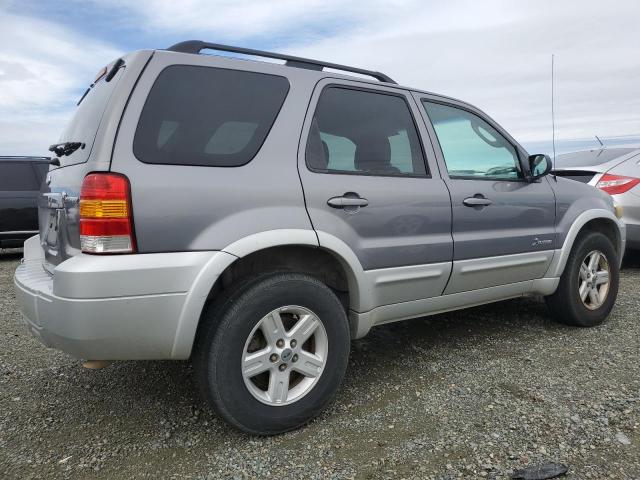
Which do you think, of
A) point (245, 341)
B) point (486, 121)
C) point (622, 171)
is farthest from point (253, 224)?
point (622, 171)

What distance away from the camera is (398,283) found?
2.81 metres

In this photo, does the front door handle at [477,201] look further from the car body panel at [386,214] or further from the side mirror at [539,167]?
the side mirror at [539,167]

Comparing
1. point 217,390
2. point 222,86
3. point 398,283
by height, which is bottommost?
point 217,390

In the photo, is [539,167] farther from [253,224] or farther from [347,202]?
[253,224]

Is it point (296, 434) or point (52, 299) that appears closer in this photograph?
point (52, 299)

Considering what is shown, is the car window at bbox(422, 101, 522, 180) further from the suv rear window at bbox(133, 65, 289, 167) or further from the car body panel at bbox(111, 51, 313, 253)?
the suv rear window at bbox(133, 65, 289, 167)

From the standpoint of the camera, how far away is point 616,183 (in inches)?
225

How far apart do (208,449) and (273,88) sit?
1756 mm

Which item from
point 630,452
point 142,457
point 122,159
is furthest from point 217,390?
point 630,452

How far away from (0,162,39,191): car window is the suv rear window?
7190mm

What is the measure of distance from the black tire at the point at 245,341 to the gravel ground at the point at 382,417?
0.41 feet

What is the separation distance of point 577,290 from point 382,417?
84.1 inches

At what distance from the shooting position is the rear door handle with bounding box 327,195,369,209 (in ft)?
8.30

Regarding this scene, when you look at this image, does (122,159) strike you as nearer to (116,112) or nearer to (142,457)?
(116,112)
